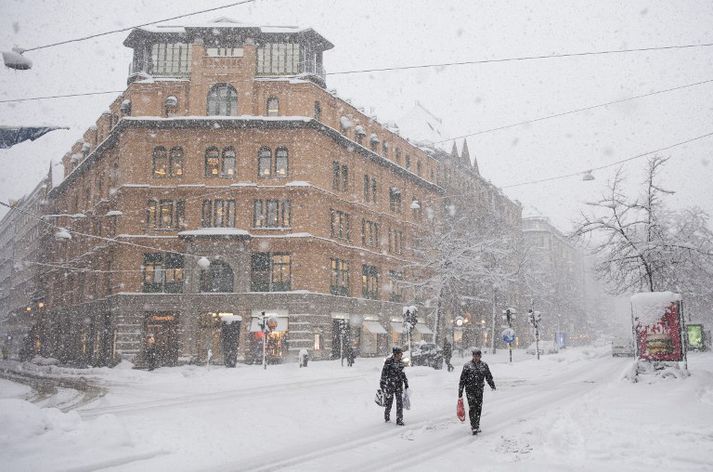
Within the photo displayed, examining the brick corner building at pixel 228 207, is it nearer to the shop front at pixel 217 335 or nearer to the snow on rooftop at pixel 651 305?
the shop front at pixel 217 335

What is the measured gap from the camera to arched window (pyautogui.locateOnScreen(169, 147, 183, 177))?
127 feet

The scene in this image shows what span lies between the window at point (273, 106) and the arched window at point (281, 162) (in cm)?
268

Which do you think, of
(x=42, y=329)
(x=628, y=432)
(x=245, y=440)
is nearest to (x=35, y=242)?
(x=42, y=329)

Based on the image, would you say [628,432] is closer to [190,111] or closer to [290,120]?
[290,120]

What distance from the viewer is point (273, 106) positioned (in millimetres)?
39500

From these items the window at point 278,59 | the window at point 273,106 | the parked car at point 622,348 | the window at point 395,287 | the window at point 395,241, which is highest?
the window at point 278,59

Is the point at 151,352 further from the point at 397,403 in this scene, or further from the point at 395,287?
the point at 397,403

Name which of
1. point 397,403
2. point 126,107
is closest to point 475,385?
point 397,403

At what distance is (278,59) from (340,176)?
380 inches

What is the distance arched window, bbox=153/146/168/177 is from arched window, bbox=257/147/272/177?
251 inches

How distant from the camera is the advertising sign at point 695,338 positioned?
44.2m

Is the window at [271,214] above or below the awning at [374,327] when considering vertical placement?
above

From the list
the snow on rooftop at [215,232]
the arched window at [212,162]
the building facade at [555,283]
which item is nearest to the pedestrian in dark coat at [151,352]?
the snow on rooftop at [215,232]

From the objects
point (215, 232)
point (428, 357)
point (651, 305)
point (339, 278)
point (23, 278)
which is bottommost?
point (428, 357)
